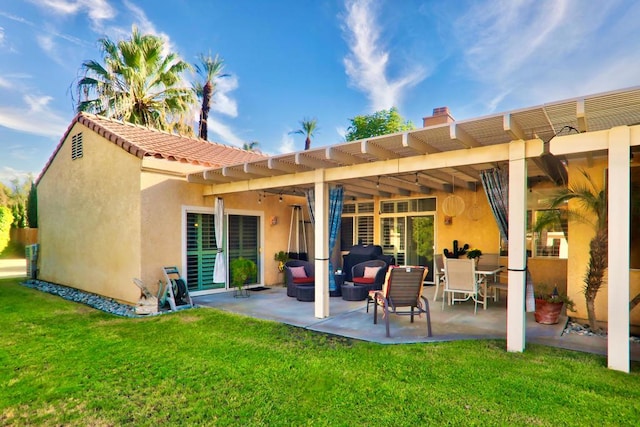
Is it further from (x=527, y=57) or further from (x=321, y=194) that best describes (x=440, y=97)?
(x=321, y=194)

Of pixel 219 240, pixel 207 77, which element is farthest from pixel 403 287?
pixel 207 77

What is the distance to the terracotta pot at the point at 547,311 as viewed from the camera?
6.10m

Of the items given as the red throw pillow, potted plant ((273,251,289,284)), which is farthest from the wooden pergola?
potted plant ((273,251,289,284))

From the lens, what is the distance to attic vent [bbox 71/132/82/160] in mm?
9836

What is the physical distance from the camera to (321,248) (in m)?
6.72

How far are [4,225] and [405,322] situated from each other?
25.6 metres

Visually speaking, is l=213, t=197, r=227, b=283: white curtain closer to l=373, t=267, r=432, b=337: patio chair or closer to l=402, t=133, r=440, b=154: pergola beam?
→ l=373, t=267, r=432, b=337: patio chair

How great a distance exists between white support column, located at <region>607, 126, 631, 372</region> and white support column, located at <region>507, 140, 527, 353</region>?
91 cm

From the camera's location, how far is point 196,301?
8.33m

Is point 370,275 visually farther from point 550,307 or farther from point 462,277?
point 550,307

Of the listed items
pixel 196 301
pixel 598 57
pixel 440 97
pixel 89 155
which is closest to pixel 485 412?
pixel 196 301

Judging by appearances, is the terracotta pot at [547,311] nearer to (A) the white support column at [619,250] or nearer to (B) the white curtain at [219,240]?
(A) the white support column at [619,250]

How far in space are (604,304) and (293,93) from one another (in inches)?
846

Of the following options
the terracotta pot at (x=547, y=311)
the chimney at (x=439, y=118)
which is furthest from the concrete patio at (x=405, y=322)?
the chimney at (x=439, y=118)
